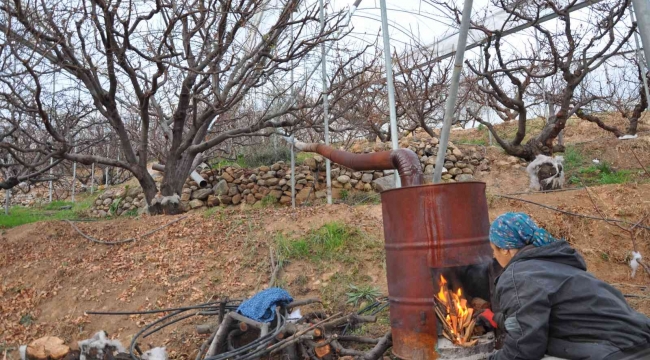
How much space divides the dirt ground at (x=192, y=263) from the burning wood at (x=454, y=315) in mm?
2115

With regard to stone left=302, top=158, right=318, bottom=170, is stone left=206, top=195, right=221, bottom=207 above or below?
below

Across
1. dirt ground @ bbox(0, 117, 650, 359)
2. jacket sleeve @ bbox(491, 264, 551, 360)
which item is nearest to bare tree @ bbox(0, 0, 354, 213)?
dirt ground @ bbox(0, 117, 650, 359)

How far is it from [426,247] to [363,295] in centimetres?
203

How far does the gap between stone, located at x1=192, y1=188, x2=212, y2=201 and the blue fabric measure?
696 centimetres

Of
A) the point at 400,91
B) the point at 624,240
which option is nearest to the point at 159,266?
the point at 624,240

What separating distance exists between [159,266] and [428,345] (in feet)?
13.6

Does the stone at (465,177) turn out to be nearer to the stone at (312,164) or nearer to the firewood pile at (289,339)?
the stone at (312,164)

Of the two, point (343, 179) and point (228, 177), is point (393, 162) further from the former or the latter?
point (228, 177)

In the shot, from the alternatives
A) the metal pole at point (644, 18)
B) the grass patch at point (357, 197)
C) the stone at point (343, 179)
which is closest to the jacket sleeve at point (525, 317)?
the metal pole at point (644, 18)

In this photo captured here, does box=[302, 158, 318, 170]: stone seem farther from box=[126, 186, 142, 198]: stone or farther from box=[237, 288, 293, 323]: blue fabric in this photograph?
box=[237, 288, 293, 323]: blue fabric

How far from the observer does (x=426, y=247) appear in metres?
3.65

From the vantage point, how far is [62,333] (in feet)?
18.6

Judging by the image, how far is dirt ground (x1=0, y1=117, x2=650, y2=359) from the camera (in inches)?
226

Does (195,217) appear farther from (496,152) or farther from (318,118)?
(496,152)
